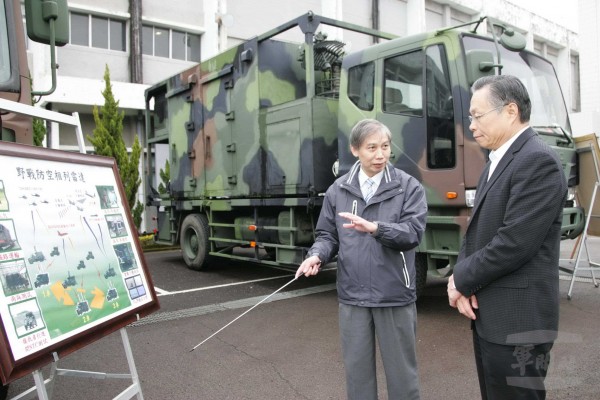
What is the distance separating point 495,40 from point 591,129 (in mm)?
13490

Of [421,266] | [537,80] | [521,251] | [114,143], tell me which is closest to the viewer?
[521,251]

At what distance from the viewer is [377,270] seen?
2570 millimetres

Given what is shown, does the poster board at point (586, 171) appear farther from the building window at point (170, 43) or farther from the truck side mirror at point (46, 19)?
the building window at point (170, 43)

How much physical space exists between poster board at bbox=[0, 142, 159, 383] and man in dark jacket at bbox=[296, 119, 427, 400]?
101cm

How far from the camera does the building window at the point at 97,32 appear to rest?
1578 centimetres

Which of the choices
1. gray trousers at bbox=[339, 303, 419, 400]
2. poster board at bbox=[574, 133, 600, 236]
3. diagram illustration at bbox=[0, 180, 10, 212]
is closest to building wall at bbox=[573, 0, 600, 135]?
poster board at bbox=[574, 133, 600, 236]

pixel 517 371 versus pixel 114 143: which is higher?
pixel 114 143

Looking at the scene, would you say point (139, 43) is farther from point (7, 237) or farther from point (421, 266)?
point (7, 237)

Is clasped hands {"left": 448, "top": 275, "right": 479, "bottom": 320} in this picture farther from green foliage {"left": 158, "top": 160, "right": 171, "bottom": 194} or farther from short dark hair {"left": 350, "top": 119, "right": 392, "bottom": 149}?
green foliage {"left": 158, "top": 160, "right": 171, "bottom": 194}

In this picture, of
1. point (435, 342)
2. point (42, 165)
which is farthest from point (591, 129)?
point (42, 165)

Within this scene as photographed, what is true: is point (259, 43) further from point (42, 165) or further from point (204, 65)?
point (42, 165)

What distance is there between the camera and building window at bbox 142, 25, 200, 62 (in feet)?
56.2

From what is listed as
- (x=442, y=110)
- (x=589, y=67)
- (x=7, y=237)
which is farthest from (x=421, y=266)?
(x=589, y=67)

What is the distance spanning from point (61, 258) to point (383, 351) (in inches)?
64.2
